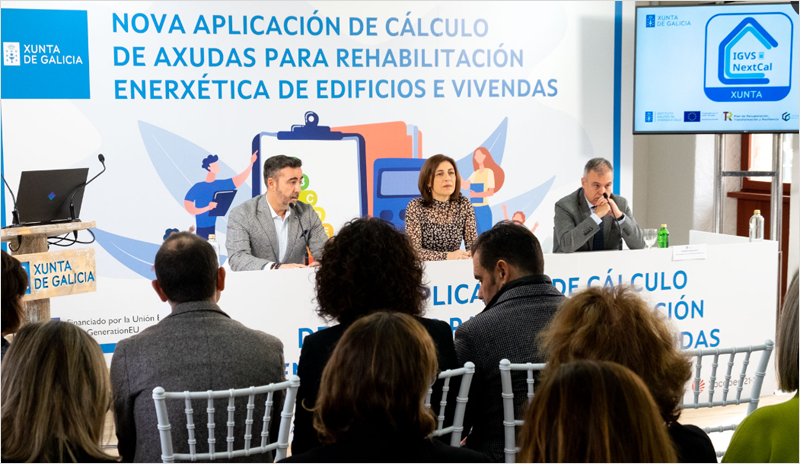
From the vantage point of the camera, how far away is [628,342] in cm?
144

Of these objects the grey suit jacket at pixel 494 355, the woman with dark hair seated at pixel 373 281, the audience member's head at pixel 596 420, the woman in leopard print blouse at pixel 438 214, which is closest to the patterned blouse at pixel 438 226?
the woman in leopard print blouse at pixel 438 214

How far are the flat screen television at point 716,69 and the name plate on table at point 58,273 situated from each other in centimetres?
374

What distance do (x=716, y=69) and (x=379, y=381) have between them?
4.74 meters

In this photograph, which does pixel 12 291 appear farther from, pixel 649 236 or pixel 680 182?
pixel 680 182

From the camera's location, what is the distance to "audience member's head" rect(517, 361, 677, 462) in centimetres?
97

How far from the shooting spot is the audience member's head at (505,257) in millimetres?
2447

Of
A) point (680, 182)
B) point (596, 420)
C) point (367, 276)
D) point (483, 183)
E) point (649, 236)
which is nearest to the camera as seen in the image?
point (596, 420)

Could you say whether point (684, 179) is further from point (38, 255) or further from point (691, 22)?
point (38, 255)

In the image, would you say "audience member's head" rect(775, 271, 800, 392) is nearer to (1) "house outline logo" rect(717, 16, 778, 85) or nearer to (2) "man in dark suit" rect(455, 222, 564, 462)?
(2) "man in dark suit" rect(455, 222, 564, 462)

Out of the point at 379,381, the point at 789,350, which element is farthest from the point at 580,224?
the point at 379,381

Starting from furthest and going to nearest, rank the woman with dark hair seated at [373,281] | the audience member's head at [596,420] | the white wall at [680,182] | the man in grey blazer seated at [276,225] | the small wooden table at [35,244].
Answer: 1. the white wall at [680,182]
2. the man in grey blazer seated at [276,225]
3. the small wooden table at [35,244]
4. the woman with dark hair seated at [373,281]
5. the audience member's head at [596,420]

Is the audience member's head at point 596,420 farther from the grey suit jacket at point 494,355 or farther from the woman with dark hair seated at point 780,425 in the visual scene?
the grey suit jacket at point 494,355

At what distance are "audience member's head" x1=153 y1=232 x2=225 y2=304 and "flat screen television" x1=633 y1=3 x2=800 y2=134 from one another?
405 cm

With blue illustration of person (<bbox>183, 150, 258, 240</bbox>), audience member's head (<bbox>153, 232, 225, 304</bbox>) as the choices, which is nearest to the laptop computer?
blue illustration of person (<bbox>183, 150, 258, 240</bbox>)
